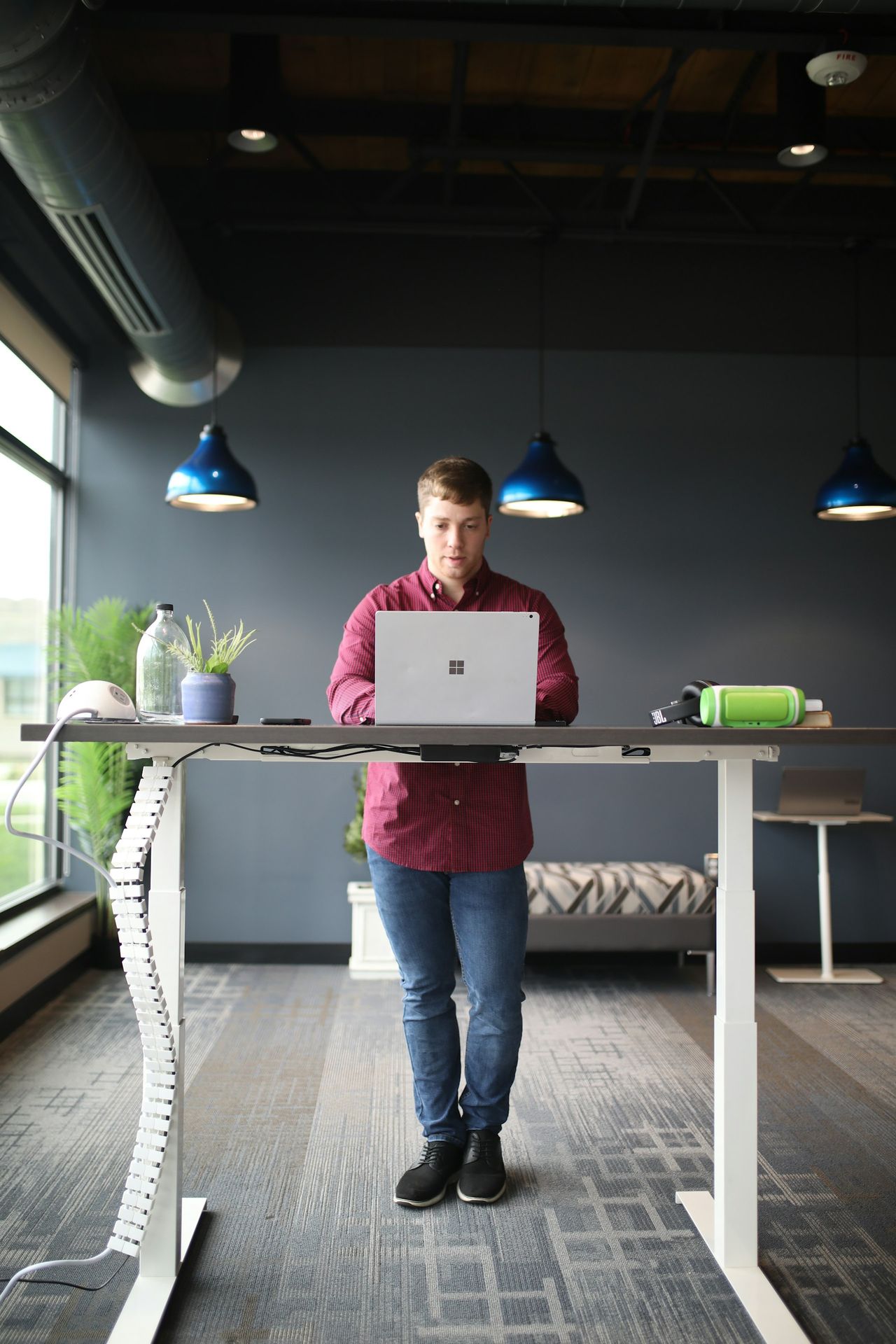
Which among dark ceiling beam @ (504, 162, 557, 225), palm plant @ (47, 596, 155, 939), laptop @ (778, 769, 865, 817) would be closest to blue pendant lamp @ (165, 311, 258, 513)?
palm plant @ (47, 596, 155, 939)

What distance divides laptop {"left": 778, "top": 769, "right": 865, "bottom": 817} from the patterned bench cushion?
23.5 inches

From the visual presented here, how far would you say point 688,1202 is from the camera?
2455mm

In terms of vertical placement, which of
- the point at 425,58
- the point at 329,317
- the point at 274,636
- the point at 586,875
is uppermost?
the point at 425,58

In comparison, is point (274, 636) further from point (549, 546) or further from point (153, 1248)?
point (153, 1248)

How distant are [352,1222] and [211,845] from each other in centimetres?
312

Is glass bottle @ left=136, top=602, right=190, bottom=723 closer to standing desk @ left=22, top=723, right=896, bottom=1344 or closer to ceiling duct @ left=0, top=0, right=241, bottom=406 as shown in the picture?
standing desk @ left=22, top=723, right=896, bottom=1344

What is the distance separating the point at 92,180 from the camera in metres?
3.22

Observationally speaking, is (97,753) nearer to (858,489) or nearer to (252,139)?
(252,139)

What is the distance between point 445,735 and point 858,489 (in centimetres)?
361

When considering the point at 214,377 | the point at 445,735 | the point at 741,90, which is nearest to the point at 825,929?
the point at 445,735

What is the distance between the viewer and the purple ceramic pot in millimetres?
1986

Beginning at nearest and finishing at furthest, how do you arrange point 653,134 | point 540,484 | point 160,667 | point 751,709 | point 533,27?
1. point 751,709
2. point 160,667
3. point 533,27
4. point 653,134
5. point 540,484

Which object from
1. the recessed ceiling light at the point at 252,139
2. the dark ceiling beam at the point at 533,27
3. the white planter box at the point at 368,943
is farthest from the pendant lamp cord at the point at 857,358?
the white planter box at the point at 368,943

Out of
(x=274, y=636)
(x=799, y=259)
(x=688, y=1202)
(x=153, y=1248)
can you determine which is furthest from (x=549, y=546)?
(x=153, y=1248)
